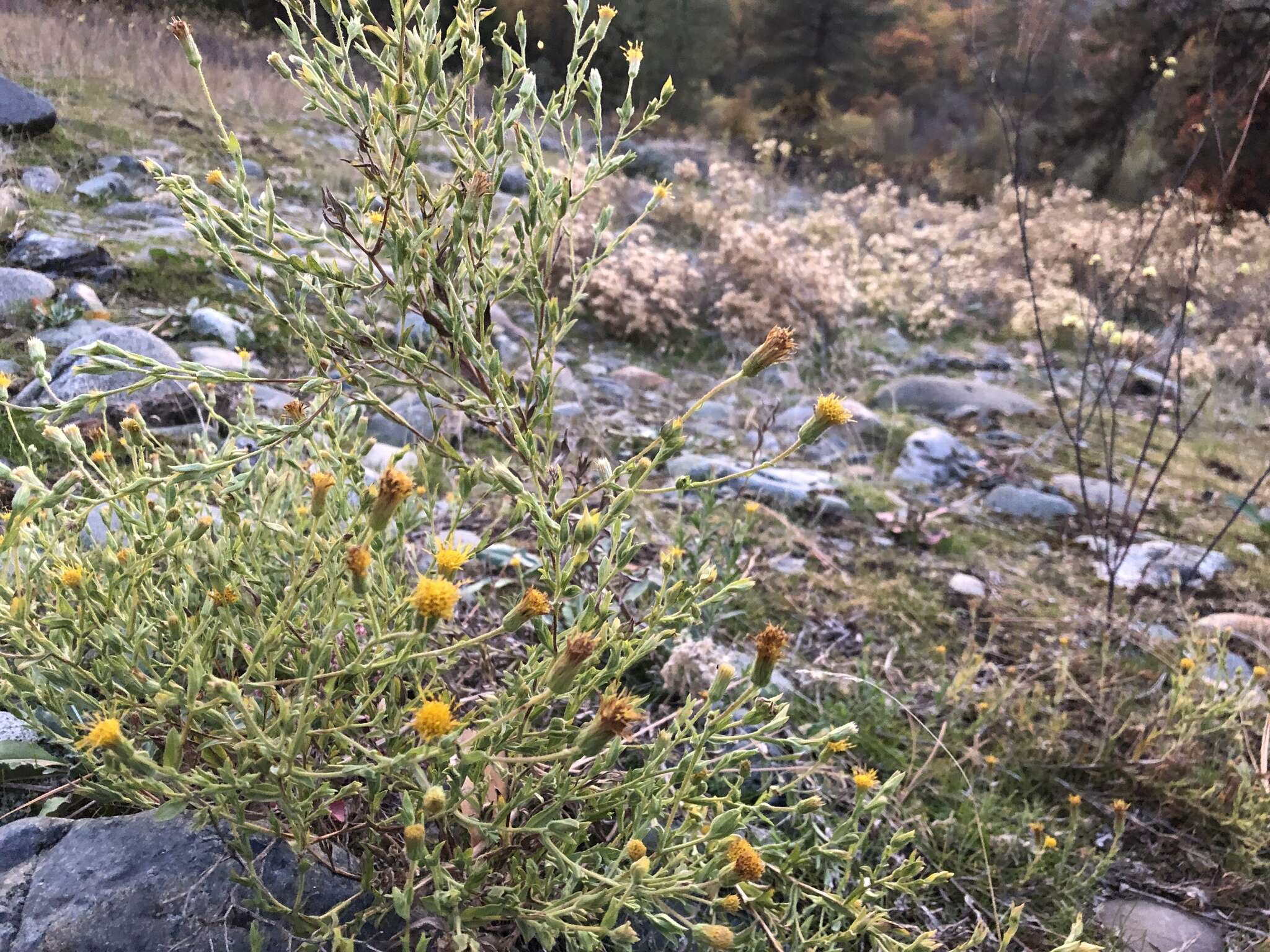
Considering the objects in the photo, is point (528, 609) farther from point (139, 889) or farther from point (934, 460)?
point (934, 460)

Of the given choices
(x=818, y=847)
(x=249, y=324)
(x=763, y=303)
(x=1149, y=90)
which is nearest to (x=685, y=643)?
(x=818, y=847)

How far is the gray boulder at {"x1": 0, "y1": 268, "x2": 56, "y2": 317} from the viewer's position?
2.56 metres

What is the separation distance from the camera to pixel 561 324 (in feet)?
3.50

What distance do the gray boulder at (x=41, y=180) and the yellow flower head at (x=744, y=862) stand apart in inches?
173

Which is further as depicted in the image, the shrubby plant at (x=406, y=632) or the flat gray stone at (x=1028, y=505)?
the flat gray stone at (x=1028, y=505)

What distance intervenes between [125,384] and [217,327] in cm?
93

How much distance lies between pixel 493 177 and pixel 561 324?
0.21 metres

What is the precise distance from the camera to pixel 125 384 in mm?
2029

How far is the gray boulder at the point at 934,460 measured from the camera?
11.3 ft

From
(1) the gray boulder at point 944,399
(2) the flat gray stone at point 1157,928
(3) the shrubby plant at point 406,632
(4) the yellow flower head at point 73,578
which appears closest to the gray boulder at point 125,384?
(3) the shrubby plant at point 406,632

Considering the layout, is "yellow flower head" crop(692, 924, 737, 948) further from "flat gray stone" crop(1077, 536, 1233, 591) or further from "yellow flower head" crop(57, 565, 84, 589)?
"flat gray stone" crop(1077, 536, 1233, 591)

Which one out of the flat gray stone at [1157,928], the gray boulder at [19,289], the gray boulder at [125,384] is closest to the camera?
the flat gray stone at [1157,928]

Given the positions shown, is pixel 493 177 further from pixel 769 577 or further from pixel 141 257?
pixel 141 257

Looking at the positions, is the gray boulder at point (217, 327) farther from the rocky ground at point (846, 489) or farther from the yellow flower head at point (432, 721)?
the yellow flower head at point (432, 721)
